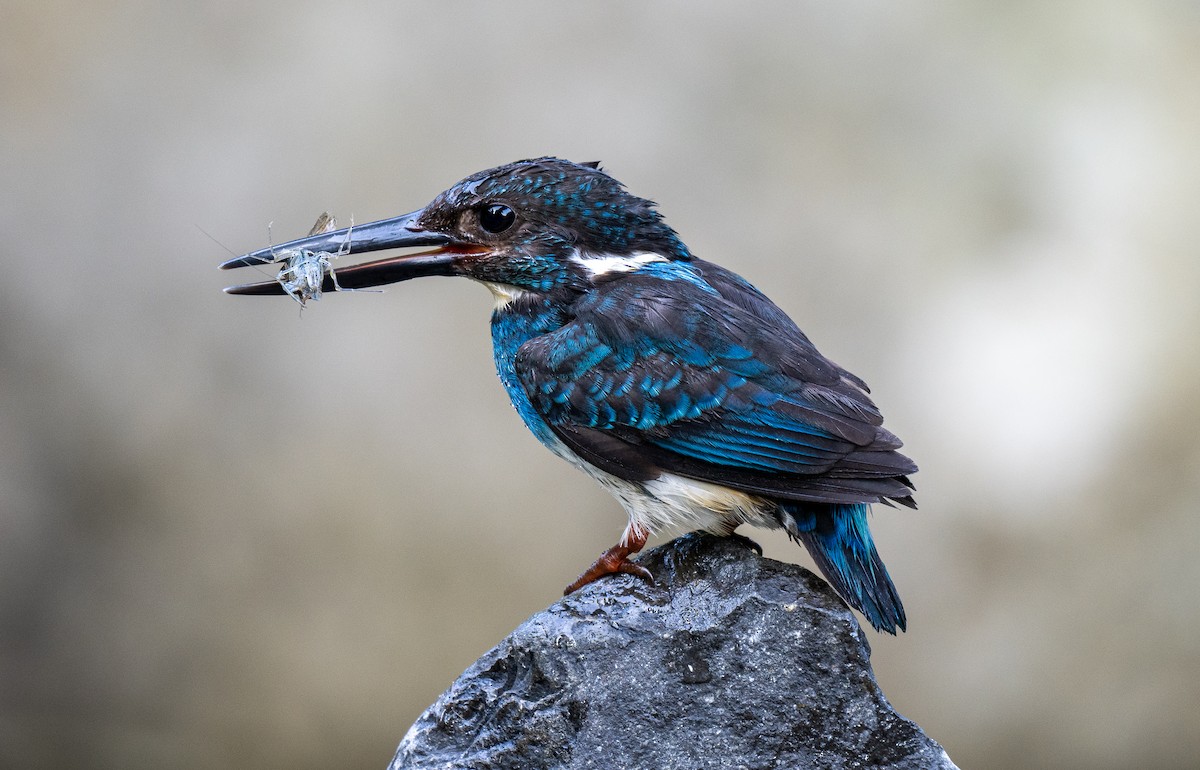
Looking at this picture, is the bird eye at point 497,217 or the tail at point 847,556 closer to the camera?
the tail at point 847,556

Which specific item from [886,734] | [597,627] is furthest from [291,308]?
[886,734]

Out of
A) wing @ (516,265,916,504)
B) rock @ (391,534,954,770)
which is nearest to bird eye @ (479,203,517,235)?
wing @ (516,265,916,504)

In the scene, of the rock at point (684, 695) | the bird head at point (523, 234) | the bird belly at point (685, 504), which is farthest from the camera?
the bird head at point (523, 234)

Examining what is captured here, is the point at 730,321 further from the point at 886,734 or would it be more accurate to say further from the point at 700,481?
the point at 886,734

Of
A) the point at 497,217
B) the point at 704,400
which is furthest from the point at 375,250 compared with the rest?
the point at 704,400

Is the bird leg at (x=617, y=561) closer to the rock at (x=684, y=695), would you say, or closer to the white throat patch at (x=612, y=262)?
the rock at (x=684, y=695)

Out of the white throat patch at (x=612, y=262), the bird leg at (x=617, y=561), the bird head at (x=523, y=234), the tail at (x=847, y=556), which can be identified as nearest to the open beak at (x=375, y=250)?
the bird head at (x=523, y=234)

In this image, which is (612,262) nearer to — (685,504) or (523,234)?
(523,234)
